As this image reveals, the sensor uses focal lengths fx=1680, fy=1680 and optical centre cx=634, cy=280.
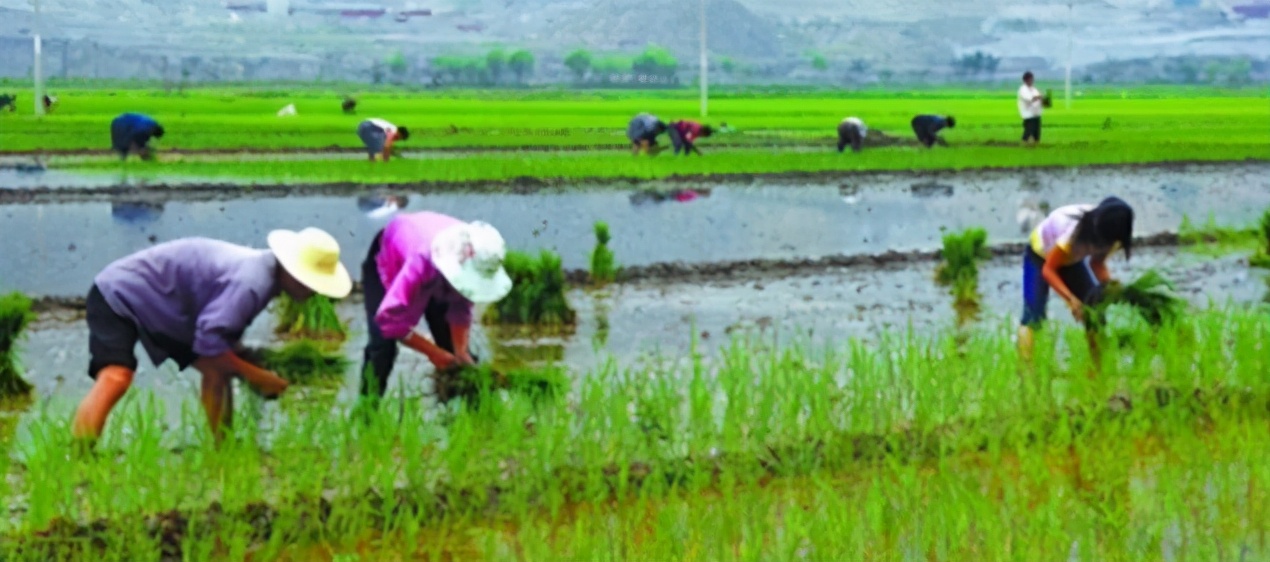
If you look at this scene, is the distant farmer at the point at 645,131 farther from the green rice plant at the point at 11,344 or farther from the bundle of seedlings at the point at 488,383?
the bundle of seedlings at the point at 488,383

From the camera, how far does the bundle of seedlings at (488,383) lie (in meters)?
3.93

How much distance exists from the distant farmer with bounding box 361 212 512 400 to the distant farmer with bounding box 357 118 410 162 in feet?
29.7

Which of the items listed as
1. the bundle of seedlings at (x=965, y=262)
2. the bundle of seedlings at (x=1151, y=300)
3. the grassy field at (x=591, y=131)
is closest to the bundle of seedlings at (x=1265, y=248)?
the bundle of seedlings at (x=965, y=262)

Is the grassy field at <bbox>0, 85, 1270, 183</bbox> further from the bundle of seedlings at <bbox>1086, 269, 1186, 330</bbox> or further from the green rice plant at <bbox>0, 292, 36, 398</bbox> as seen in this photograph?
the bundle of seedlings at <bbox>1086, 269, 1186, 330</bbox>

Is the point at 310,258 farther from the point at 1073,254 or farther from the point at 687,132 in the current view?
the point at 687,132

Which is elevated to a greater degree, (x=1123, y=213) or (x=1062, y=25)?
(x=1062, y=25)

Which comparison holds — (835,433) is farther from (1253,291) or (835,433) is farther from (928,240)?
(928,240)

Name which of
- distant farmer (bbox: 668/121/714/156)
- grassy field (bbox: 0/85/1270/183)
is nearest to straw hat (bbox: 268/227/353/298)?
grassy field (bbox: 0/85/1270/183)

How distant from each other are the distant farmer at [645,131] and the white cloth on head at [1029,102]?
10.3 ft

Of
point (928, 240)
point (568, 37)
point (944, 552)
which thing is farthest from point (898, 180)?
point (944, 552)

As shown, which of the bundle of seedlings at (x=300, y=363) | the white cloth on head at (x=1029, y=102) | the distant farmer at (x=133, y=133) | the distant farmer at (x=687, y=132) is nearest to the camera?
the bundle of seedlings at (x=300, y=363)

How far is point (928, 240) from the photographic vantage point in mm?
9422

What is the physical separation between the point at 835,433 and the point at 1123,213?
0.97 m

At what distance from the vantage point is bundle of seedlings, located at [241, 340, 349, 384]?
391 centimetres
